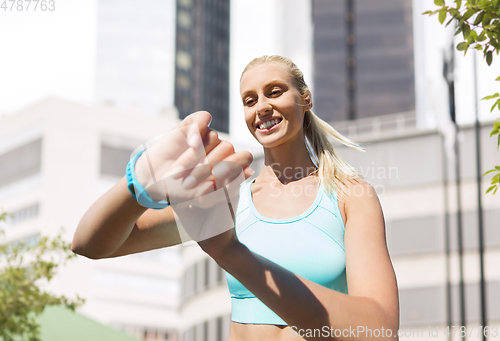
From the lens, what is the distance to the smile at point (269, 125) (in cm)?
222

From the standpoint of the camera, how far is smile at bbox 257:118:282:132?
2.22m

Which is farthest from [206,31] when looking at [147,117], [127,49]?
[147,117]

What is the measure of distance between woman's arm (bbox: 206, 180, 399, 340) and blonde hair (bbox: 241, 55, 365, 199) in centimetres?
39

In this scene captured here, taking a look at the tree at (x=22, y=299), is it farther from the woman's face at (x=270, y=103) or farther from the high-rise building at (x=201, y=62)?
the high-rise building at (x=201, y=62)

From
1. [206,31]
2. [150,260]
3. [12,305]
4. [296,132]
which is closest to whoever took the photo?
[296,132]

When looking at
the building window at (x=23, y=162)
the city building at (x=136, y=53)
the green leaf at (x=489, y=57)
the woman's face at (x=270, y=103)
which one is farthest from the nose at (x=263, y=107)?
the city building at (x=136, y=53)

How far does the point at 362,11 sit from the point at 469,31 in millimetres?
118248

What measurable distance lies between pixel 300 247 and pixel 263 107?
1.66 feet

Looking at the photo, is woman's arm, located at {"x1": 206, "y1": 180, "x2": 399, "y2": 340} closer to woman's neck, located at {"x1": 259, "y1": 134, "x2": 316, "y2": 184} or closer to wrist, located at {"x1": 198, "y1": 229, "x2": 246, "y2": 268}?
wrist, located at {"x1": 198, "y1": 229, "x2": 246, "y2": 268}

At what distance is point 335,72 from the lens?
370ft

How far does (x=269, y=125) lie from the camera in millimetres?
2232

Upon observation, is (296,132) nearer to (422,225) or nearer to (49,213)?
(422,225)

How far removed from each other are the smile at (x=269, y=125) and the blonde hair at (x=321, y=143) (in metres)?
0.15

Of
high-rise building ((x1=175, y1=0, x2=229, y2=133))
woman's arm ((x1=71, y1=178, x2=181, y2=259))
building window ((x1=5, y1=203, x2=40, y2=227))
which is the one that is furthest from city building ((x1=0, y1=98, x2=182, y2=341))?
woman's arm ((x1=71, y1=178, x2=181, y2=259))
